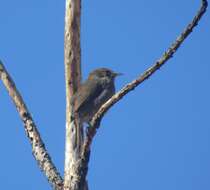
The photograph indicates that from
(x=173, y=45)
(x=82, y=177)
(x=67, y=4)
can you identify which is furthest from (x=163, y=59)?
(x=67, y=4)

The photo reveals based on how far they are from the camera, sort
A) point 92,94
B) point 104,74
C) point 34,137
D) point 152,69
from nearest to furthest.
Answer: point 152,69 → point 34,137 → point 92,94 → point 104,74

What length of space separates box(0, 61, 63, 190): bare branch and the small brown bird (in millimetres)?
697

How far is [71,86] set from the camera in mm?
9711

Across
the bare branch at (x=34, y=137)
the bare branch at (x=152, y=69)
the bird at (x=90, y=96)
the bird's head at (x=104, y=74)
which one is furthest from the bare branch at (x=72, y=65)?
the bare branch at (x=152, y=69)

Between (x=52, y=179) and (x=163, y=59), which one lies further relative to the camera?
(x=52, y=179)

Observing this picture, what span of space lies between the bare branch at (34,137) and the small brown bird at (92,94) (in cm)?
70

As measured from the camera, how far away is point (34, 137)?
9.08m

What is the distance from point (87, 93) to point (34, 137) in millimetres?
1015

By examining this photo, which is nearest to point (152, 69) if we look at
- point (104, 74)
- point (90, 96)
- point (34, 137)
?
point (34, 137)

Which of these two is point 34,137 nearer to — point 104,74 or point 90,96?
point 90,96

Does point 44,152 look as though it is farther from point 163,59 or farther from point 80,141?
point 163,59

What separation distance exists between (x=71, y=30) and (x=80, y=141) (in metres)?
Result: 1.45

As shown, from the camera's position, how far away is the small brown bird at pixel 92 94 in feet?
31.4

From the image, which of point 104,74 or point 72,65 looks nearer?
point 72,65
